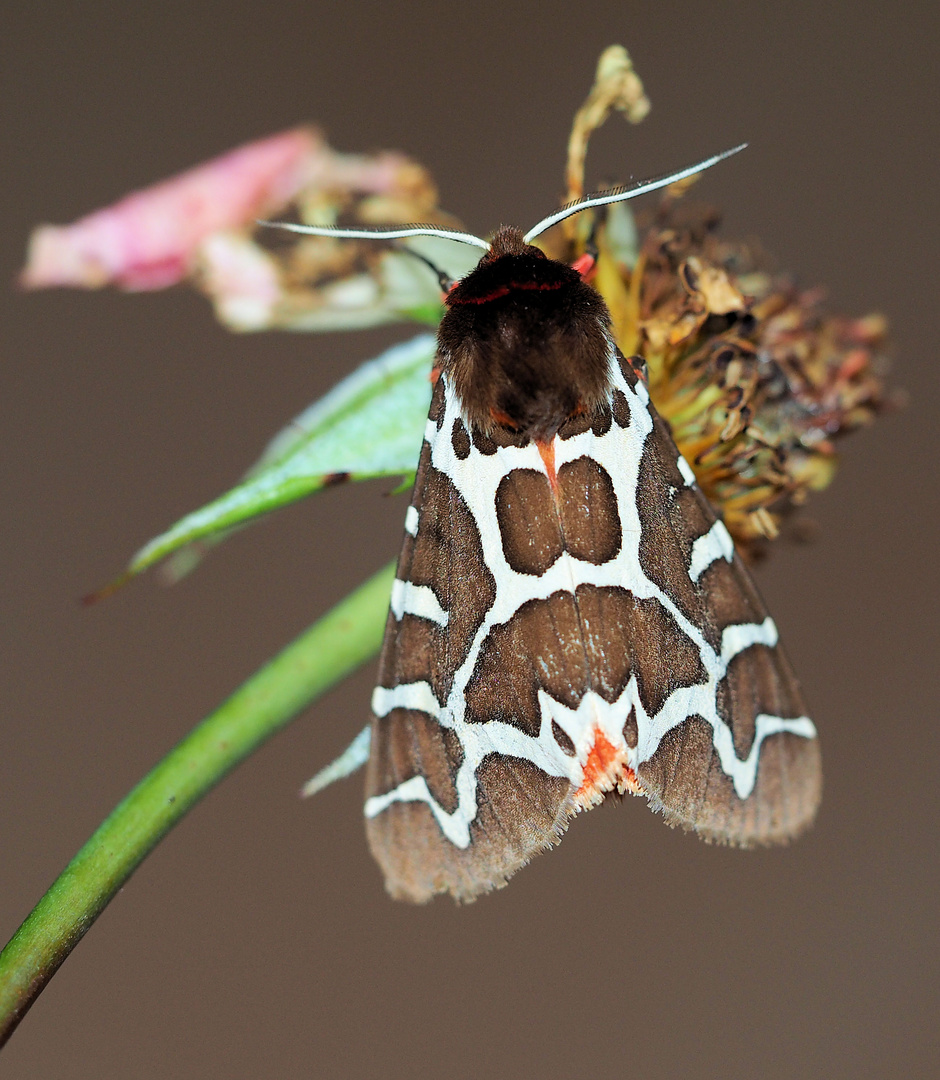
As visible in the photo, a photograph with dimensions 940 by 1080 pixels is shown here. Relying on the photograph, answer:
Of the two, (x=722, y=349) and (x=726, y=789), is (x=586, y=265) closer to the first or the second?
(x=722, y=349)

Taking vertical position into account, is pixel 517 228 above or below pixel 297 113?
below

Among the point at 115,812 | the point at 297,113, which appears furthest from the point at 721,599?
the point at 297,113

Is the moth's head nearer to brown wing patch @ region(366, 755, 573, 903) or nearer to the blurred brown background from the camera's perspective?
brown wing patch @ region(366, 755, 573, 903)

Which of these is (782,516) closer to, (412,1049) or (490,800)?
(490,800)

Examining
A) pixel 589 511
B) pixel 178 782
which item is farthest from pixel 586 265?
pixel 178 782

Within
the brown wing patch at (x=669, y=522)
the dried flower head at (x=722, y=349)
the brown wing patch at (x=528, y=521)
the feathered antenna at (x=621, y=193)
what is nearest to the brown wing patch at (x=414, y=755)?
the brown wing patch at (x=528, y=521)

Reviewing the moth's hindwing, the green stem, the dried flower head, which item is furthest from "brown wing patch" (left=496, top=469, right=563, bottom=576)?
the dried flower head

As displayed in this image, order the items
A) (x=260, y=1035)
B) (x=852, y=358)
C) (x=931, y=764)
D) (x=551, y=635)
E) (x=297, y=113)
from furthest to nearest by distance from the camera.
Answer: (x=297, y=113), (x=931, y=764), (x=260, y=1035), (x=852, y=358), (x=551, y=635)

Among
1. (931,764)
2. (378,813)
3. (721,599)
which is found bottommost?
(378,813)
